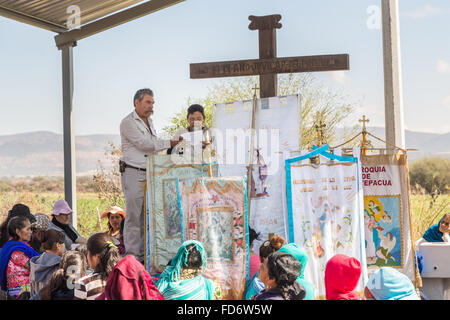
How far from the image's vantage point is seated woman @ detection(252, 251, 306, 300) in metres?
3.01

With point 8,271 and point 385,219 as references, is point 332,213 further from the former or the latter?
point 8,271

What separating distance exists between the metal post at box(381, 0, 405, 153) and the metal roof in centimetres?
289

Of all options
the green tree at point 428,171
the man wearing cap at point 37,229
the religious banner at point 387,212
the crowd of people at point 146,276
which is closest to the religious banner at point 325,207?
the religious banner at point 387,212

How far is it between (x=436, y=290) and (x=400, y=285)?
A: 1.75 meters

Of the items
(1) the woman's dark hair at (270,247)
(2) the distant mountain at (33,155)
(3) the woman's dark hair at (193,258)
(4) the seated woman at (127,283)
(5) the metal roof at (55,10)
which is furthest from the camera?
(2) the distant mountain at (33,155)

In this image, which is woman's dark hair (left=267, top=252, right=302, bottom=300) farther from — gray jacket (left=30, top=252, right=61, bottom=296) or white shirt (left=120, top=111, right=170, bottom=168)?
white shirt (left=120, top=111, right=170, bottom=168)

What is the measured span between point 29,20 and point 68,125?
127cm

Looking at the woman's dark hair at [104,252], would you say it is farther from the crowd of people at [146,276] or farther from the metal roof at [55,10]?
the metal roof at [55,10]

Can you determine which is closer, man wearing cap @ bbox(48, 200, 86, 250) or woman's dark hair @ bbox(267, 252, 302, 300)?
woman's dark hair @ bbox(267, 252, 302, 300)

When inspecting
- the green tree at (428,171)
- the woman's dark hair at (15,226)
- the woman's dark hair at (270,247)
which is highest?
the green tree at (428,171)

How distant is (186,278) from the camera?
3559 mm

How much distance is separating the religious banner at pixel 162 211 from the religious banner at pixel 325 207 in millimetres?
964

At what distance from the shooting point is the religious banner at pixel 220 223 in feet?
13.5

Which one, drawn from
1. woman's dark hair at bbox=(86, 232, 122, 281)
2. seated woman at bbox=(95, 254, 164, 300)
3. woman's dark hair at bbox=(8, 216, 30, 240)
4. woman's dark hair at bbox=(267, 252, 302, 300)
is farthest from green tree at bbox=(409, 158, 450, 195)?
seated woman at bbox=(95, 254, 164, 300)
